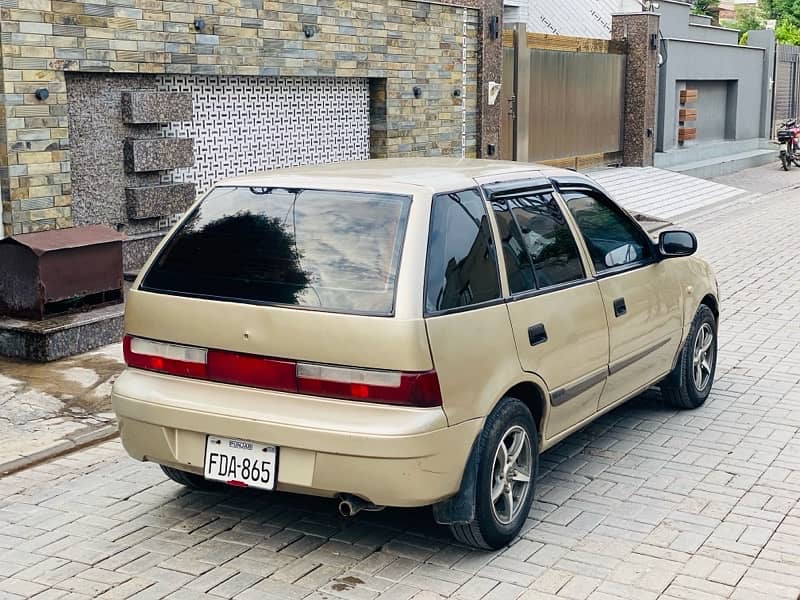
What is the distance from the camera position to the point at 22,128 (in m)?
9.02

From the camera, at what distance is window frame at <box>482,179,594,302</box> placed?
516cm

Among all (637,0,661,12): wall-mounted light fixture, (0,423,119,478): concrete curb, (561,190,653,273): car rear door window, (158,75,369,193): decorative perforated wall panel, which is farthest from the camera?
(637,0,661,12): wall-mounted light fixture

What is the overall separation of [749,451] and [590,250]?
5.18 ft

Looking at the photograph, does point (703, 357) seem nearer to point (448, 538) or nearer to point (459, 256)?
point (448, 538)

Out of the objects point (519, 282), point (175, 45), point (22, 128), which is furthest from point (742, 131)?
point (519, 282)

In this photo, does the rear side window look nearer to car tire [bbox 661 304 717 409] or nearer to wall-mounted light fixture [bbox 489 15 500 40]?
car tire [bbox 661 304 717 409]

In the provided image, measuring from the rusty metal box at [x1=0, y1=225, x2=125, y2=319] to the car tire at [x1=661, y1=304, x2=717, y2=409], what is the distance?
4415 millimetres

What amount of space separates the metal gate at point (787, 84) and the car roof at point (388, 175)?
1097 inches

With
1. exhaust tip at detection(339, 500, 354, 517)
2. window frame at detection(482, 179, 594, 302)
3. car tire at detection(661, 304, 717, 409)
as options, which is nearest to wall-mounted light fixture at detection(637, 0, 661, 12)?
car tire at detection(661, 304, 717, 409)

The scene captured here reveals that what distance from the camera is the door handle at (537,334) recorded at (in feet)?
16.7

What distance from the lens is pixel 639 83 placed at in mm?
21938

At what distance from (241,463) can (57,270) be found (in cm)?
416

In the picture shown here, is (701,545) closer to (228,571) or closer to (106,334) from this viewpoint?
(228,571)

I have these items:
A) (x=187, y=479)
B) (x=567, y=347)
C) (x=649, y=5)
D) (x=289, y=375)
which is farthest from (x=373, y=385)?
(x=649, y=5)
